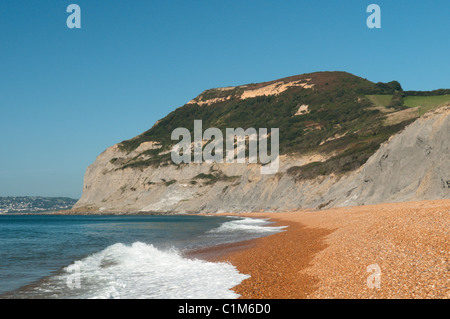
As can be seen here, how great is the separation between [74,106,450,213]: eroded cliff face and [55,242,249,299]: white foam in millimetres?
23400

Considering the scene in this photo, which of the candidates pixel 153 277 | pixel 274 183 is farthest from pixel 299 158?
pixel 153 277

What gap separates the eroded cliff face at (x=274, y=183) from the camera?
3738cm

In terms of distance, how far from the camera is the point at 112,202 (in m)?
130

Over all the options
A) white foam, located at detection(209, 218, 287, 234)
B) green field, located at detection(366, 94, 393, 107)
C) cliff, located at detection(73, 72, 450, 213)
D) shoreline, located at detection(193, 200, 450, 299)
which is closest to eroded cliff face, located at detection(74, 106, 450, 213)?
cliff, located at detection(73, 72, 450, 213)

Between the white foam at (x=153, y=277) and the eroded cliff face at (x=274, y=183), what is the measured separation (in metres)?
23.4

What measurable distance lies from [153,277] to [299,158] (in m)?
79.0

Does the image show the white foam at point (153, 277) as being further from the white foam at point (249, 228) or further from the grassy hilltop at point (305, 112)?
the grassy hilltop at point (305, 112)

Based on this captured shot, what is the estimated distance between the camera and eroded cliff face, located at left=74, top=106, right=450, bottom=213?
37.4m

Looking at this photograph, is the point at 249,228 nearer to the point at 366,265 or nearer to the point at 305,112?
the point at 366,265

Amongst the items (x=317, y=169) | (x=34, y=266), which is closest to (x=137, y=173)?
(x=317, y=169)

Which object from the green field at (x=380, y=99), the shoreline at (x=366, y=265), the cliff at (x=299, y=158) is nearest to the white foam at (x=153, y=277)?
the shoreline at (x=366, y=265)

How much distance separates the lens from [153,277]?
1433 cm
